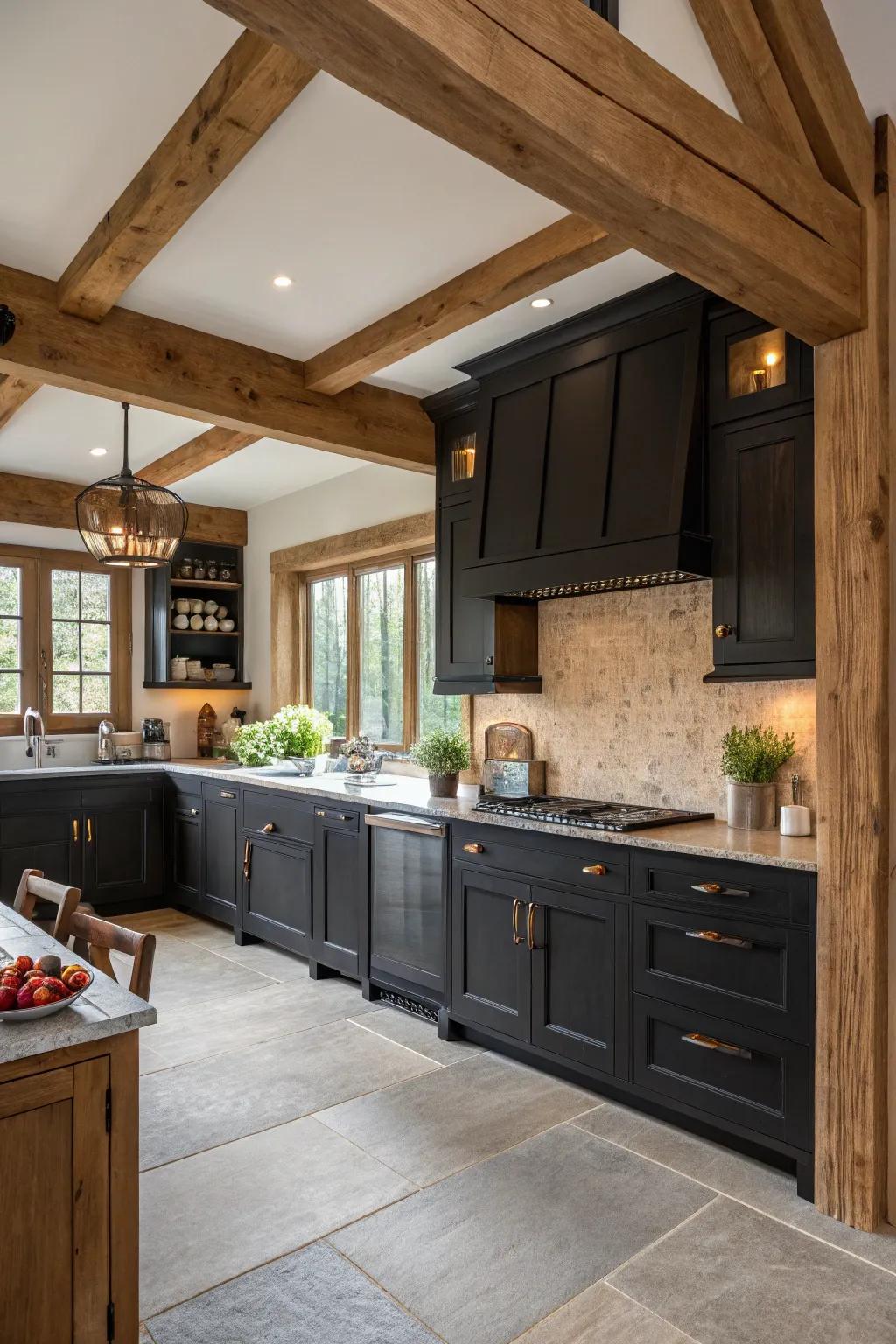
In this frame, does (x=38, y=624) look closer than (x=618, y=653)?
No

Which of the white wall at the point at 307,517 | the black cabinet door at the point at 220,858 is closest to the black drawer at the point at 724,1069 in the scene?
the black cabinet door at the point at 220,858

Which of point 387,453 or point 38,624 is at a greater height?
point 387,453

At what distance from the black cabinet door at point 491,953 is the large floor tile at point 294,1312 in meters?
1.28

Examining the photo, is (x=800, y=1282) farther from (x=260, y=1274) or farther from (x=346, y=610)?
(x=346, y=610)

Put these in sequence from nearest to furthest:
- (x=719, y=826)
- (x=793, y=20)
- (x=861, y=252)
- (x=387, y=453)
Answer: (x=793, y=20) < (x=861, y=252) < (x=719, y=826) < (x=387, y=453)

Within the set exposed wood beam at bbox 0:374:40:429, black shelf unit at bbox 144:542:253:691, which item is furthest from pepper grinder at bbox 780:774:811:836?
black shelf unit at bbox 144:542:253:691

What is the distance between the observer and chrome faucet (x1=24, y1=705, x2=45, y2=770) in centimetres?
573

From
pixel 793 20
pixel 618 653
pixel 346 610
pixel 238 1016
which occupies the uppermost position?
pixel 793 20

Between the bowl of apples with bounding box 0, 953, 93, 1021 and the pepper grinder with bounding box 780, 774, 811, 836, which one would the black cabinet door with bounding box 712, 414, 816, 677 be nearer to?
the pepper grinder with bounding box 780, 774, 811, 836

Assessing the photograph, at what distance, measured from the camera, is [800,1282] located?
2.14 m

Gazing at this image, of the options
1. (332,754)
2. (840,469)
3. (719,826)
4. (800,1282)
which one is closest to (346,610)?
(332,754)

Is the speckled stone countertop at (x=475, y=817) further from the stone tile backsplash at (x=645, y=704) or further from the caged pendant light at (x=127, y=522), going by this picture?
the caged pendant light at (x=127, y=522)

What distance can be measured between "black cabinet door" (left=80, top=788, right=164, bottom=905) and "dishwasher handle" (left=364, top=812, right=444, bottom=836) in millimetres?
2308

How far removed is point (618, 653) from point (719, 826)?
0.89 m
